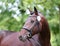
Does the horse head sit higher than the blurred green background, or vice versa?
the horse head

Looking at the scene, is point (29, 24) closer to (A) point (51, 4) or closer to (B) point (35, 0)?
(B) point (35, 0)

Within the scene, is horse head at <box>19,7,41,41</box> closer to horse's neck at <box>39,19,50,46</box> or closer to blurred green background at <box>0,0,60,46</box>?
horse's neck at <box>39,19,50,46</box>

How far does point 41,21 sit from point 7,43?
109 centimetres

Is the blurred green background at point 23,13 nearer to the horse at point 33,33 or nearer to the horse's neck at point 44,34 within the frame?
the horse at point 33,33

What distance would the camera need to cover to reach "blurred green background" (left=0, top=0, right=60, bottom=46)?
30.6 ft

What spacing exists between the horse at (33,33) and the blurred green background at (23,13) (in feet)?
6.53

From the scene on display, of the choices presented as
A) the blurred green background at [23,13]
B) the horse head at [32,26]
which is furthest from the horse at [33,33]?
the blurred green background at [23,13]

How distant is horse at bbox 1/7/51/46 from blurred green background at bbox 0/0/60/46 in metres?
1.99

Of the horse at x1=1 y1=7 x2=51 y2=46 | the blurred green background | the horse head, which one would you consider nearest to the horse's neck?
the horse at x1=1 y1=7 x2=51 y2=46

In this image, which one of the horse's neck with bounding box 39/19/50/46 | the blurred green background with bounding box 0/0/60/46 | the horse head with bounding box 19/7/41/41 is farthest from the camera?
the blurred green background with bounding box 0/0/60/46

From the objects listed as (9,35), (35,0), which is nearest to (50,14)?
(35,0)

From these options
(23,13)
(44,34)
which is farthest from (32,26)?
(23,13)

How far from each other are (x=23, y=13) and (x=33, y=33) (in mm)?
3712

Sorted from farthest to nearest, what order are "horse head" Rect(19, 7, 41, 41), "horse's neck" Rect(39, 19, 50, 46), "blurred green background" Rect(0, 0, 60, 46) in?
"blurred green background" Rect(0, 0, 60, 46) → "horse's neck" Rect(39, 19, 50, 46) → "horse head" Rect(19, 7, 41, 41)
